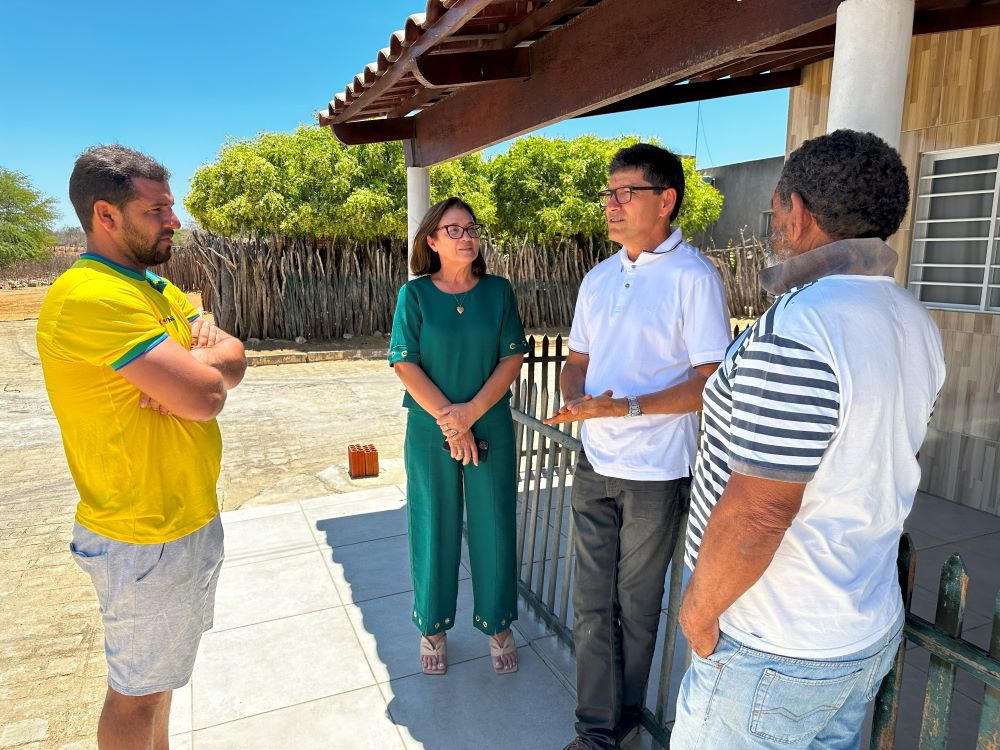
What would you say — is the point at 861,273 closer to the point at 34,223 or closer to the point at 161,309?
the point at 161,309

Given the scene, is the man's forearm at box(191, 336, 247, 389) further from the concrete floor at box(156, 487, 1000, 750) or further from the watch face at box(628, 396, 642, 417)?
the concrete floor at box(156, 487, 1000, 750)

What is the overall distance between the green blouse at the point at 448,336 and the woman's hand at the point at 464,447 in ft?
0.51

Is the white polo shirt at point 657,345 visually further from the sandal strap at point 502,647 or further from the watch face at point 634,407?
the sandal strap at point 502,647

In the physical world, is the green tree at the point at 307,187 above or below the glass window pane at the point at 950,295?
above

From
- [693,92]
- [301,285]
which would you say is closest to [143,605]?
[693,92]

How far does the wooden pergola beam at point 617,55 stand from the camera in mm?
2258

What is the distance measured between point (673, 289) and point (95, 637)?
10.9 ft

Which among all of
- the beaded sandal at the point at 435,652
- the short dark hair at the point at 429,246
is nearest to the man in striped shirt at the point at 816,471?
the short dark hair at the point at 429,246

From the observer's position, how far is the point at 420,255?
2889 millimetres

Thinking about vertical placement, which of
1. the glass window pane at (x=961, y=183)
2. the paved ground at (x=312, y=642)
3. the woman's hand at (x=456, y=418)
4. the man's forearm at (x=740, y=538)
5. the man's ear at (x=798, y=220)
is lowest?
the paved ground at (x=312, y=642)

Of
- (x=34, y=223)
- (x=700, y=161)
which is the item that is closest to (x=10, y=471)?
(x=700, y=161)

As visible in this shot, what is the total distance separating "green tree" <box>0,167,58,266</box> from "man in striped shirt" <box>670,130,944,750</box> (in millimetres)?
42943

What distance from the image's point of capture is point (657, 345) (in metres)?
2.19

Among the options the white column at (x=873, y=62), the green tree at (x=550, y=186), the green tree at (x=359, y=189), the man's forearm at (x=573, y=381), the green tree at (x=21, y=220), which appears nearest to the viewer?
the white column at (x=873, y=62)
